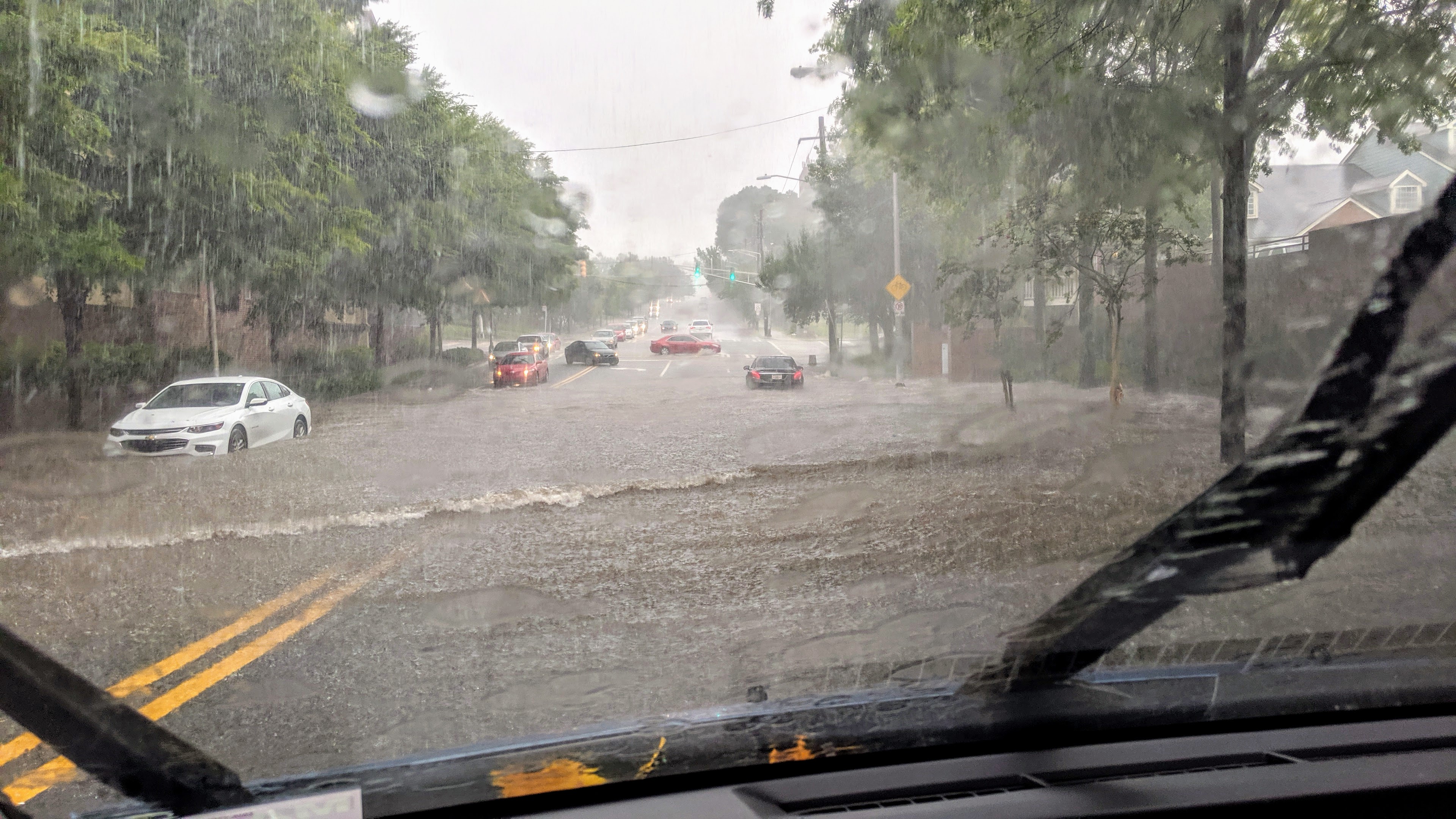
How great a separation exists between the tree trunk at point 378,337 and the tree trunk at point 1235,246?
90.8 feet

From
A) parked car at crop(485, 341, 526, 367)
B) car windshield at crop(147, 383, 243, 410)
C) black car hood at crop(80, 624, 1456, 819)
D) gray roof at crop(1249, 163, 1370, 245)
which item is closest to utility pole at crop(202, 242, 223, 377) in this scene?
car windshield at crop(147, 383, 243, 410)

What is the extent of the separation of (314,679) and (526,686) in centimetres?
102

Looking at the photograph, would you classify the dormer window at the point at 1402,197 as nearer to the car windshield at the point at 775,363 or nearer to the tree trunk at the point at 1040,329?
the tree trunk at the point at 1040,329

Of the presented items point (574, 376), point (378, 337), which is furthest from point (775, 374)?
point (378, 337)

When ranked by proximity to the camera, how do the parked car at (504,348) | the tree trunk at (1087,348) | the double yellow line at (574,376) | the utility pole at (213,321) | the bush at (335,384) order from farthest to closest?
the parked car at (504,348)
the double yellow line at (574,376)
the bush at (335,384)
the tree trunk at (1087,348)
the utility pole at (213,321)

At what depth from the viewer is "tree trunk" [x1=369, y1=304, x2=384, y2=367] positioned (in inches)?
1355

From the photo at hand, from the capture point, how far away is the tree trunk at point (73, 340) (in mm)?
17547

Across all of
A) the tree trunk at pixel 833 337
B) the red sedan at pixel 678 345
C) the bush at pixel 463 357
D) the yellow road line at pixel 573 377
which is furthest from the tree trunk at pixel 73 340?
the red sedan at pixel 678 345

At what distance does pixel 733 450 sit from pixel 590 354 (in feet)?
110

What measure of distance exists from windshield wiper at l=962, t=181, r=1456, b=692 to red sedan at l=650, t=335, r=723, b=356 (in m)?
56.2

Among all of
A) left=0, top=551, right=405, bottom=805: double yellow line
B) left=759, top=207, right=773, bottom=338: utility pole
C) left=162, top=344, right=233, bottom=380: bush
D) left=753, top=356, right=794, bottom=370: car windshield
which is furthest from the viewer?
left=759, top=207, right=773, bottom=338: utility pole

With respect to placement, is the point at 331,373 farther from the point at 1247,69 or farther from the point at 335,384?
the point at 1247,69

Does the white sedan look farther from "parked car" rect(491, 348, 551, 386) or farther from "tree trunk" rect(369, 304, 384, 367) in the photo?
"tree trunk" rect(369, 304, 384, 367)

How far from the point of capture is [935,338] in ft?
119
